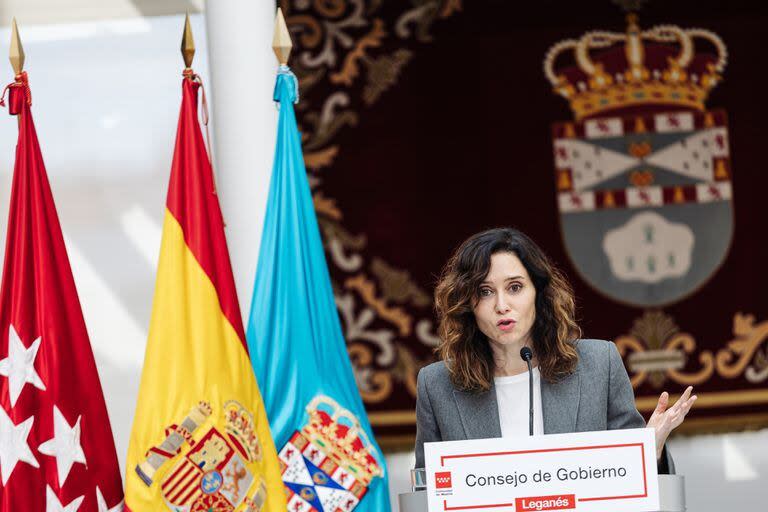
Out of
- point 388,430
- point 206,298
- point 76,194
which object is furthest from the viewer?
point 388,430

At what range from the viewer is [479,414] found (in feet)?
11.0

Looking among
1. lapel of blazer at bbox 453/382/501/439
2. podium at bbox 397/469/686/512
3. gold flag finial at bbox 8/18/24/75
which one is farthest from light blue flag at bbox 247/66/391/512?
podium at bbox 397/469/686/512

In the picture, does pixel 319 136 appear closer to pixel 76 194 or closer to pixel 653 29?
pixel 76 194

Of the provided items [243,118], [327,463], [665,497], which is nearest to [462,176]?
[243,118]

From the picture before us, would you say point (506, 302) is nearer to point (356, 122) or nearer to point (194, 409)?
point (194, 409)

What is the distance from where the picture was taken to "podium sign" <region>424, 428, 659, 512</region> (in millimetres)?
2787

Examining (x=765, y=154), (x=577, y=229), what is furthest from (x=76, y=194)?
(x=765, y=154)

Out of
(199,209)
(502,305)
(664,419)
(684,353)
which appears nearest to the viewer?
(664,419)

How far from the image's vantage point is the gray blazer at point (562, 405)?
3.30m

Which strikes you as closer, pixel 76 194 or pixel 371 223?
pixel 76 194

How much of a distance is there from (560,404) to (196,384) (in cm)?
142

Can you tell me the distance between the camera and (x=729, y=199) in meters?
6.98

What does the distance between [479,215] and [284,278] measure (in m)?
2.60

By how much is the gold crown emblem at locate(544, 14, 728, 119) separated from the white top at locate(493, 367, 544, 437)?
3.87m
